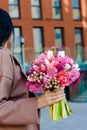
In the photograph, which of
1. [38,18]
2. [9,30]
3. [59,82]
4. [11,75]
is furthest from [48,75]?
[38,18]

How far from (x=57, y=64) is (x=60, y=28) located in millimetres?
29352

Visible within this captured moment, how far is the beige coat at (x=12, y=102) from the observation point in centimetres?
231

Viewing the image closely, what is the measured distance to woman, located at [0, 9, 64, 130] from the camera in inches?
91.2

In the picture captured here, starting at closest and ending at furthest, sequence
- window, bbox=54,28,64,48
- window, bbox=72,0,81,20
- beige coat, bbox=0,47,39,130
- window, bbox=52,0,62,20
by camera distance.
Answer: beige coat, bbox=0,47,39,130 < window, bbox=54,28,64,48 < window, bbox=52,0,62,20 < window, bbox=72,0,81,20

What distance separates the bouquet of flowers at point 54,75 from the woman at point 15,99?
2.1 inches

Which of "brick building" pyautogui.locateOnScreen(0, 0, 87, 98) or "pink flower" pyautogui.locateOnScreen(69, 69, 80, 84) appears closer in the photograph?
"pink flower" pyautogui.locateOnScreen(69, 69, 80, 84)

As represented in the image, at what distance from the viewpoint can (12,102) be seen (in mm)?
2330

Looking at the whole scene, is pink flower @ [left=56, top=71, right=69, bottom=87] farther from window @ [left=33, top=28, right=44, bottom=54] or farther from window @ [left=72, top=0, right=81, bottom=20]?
window @ [left=72, top=0, right=81, bottom=20]

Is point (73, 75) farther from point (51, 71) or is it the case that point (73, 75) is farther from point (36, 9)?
point (36, 9)

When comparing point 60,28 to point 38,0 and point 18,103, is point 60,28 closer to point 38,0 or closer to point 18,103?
point 38,0

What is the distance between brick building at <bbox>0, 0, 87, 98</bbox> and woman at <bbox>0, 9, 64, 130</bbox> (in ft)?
82.6

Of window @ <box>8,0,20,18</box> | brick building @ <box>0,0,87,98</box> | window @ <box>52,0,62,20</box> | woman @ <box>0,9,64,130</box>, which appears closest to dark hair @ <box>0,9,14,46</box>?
woman @ <box>0,9,64,130</box>

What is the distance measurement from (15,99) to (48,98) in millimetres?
210

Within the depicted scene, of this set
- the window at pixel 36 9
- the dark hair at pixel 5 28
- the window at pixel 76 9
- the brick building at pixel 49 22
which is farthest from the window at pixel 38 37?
the dark hair at pixel 5 28
